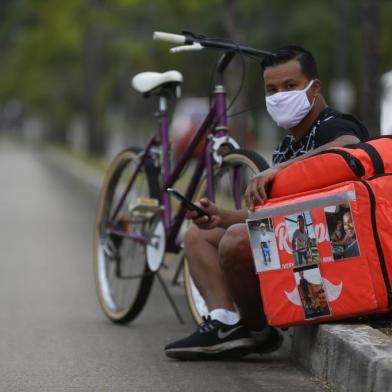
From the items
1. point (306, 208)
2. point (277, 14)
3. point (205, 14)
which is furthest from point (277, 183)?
point (277, 14)

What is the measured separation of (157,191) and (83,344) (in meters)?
1.09

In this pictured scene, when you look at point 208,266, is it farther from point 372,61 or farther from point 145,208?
point 372,61

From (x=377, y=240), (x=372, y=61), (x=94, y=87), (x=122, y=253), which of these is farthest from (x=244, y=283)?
(x=94, y=87)

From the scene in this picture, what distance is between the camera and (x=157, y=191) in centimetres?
735

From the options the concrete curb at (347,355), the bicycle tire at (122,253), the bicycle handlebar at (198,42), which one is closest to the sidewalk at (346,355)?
the concrete curb at (347,355)

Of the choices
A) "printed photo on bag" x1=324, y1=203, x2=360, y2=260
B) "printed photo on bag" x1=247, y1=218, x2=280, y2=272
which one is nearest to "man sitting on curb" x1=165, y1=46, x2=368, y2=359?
"printed photo on bag" x1=247, y1=218, x2=280, y2=272

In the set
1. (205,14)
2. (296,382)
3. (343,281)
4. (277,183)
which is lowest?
(296,382)

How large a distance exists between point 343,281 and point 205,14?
31509 millimetres

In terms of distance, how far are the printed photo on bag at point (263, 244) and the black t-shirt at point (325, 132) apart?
487mm

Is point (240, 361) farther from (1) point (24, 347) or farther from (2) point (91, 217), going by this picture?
(2) point (91, 217)

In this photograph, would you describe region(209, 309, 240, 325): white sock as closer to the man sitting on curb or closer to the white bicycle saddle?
the man sitting on curb

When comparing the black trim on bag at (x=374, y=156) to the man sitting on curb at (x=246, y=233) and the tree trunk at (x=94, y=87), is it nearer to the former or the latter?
the man sitting on curb at (x=246, y=233)

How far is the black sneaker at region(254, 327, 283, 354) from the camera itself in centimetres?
602

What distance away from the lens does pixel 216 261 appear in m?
6.07
